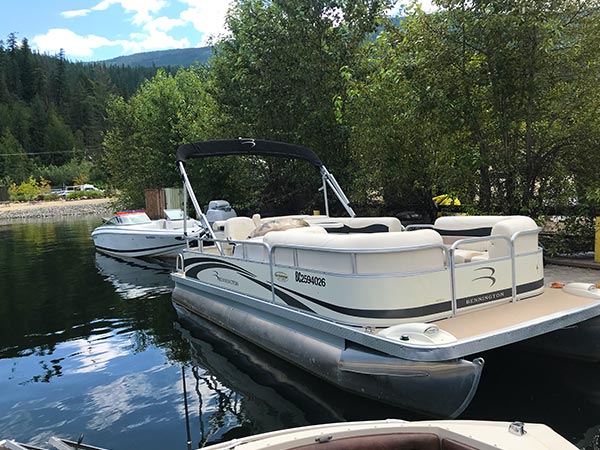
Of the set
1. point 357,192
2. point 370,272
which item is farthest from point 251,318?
point 357,192

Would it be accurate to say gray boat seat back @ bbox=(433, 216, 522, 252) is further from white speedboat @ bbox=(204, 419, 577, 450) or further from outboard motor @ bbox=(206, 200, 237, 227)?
outboard motor @ bbox=(206, 200, 237, 227)

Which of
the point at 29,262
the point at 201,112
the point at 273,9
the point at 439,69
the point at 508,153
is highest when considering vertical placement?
the point at 273,9

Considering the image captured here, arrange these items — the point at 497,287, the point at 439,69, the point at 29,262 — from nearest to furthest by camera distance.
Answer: the point at 497,287
the point at 439,69
the point at 29,262

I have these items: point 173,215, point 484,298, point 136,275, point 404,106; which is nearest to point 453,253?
point 484,298

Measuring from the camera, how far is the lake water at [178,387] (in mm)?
4391

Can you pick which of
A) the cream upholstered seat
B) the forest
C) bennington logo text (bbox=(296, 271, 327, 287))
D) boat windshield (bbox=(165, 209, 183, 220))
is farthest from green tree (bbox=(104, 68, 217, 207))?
bennington logo text (bbox=(296, 271, 327, 287))

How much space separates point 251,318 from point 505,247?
3021mm

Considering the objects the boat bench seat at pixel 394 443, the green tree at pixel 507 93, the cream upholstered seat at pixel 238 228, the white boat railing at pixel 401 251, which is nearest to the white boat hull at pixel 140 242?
the cream upholstered seat at pixel 238 228

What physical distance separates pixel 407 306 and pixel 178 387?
8.97 feet

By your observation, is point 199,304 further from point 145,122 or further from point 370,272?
point 145,122

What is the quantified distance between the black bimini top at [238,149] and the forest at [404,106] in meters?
2.35

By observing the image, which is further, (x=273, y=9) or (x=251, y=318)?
(x=273, y=9)

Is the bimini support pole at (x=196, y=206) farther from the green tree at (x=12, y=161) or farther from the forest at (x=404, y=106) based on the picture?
the green tree at (x=12, y=161)

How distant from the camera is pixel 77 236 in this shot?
78.9 ft
